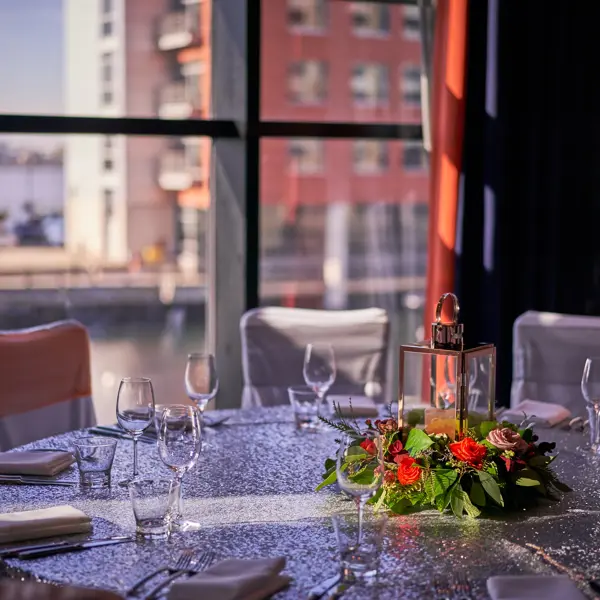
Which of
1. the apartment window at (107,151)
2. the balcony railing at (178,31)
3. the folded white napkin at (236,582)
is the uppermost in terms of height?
the balcony railing at (178,31)

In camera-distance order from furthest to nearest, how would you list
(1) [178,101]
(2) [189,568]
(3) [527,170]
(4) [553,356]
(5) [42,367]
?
(3) [527,170] < (1) [178,101] < (4) [553,356] < (5) [42,367] < (2) [189,568]

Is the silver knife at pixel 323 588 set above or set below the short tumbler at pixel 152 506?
below

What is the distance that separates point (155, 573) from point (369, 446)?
0.49m

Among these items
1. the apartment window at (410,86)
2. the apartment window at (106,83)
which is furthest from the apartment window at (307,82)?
the apartment window at (106,83)

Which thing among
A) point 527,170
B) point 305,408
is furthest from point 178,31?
point 305,408

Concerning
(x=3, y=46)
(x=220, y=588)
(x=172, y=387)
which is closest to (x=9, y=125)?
(x=3, y=46)

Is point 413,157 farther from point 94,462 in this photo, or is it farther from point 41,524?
point 41,524

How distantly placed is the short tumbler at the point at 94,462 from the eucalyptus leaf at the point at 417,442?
25.1 inches

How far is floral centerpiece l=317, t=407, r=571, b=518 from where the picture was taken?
204cm

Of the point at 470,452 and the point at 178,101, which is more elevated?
the point at 178,101

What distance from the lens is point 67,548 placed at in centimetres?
183

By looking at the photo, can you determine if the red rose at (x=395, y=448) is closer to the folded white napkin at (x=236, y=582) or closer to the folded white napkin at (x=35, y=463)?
the folded white napkin at (x=236, y=582)

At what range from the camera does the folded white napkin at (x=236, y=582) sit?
5.20 feet

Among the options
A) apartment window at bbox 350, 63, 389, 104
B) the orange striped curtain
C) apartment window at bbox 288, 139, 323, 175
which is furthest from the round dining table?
apartment window at bbox 350, 63, 389, 104
